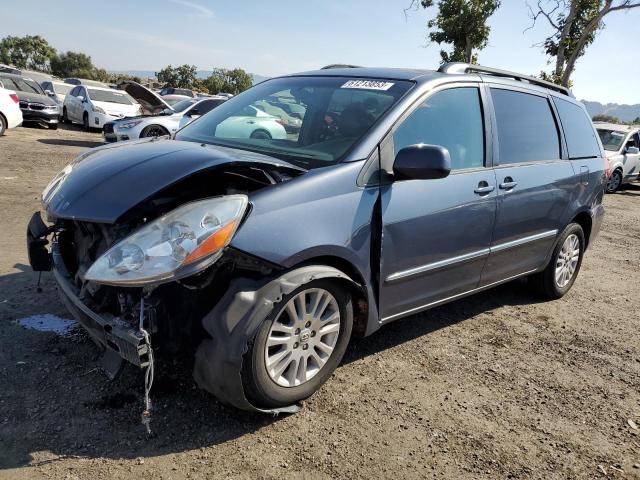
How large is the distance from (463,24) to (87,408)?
77.4 feet

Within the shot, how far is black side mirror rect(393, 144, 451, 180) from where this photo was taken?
2.87 metres

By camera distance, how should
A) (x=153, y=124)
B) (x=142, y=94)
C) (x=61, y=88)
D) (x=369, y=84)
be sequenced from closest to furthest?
(x=369, y=84) → (x=142, y=94) → (x=153, y=124) → (x=61, y=88)

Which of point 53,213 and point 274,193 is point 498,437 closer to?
point 274,193

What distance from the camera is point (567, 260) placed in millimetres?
4957

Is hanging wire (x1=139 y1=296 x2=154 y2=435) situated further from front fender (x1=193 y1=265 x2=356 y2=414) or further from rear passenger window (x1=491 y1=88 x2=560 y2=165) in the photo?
rear passenger window (x1=491 y1=88 x2=560 y2=165)

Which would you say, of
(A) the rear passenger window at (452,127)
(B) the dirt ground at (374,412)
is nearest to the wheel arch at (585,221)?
(B) the dirt ground at (374,412)

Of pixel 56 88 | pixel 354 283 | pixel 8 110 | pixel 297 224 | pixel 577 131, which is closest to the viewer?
pixel 297 224

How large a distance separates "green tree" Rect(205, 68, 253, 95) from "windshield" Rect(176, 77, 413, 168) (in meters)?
63.1

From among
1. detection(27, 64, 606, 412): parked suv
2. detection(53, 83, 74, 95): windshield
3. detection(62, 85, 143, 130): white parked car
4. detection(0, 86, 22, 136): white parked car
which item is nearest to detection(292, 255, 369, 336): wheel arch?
detection(27, 64, 606, 412): parked suv

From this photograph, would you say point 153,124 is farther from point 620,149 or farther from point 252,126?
point 620,149

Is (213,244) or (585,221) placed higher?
(213,244)

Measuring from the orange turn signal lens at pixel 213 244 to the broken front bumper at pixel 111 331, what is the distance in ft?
1.30

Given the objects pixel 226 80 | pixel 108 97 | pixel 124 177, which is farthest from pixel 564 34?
pixel 226 80

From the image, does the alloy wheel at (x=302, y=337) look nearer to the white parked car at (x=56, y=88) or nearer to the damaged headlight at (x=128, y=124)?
the damaged headlight at (x=128, y=124)
